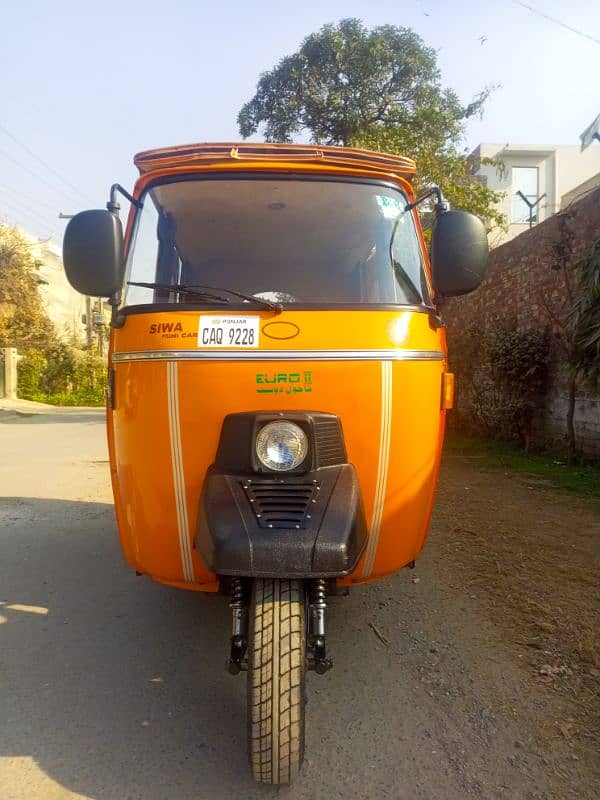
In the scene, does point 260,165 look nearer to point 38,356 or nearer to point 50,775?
point 50,775

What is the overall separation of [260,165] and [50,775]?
2590 millimetres

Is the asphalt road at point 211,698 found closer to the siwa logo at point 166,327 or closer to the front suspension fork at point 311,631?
the front suspension fork at point 311,631

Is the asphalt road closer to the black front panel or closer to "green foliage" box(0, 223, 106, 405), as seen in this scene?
the black front panel

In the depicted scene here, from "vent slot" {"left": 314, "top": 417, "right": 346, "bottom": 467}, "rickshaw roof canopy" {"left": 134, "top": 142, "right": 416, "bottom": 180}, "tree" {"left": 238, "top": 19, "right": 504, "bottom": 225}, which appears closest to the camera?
"vent slot" {"left": 314, "top": 417, "right": 346, "bottom": 467}

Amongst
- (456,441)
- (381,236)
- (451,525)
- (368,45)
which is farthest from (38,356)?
(381,236)

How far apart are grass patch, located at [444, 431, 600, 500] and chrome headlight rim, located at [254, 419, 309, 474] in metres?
4.70

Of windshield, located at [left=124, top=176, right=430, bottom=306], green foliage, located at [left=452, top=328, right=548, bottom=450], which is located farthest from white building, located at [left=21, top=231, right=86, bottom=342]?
windshield, located at [left=124, top=176, right=430, bottom=306]

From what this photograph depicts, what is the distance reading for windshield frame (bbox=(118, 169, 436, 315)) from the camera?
8.82ft

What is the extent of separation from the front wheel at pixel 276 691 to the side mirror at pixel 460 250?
1.71 meters

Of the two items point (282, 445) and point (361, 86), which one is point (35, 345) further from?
point (282, 445)

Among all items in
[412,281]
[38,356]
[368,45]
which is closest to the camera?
[412,281]

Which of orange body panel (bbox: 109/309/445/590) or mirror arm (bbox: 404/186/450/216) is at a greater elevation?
mirror arm (bbox: 404/186/450/216)

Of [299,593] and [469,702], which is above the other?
[299,593]

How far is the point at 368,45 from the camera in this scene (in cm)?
1472
